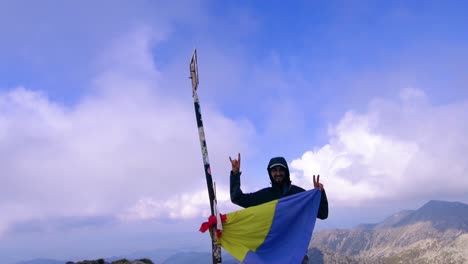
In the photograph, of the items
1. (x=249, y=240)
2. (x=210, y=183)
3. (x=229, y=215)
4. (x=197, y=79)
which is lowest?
(x=249, y=240)

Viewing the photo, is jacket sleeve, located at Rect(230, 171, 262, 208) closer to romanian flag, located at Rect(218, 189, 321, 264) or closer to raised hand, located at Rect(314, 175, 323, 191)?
romanian flag, located at Rect(218, 189, 321, 264)

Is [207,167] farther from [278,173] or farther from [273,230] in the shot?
[273,230]

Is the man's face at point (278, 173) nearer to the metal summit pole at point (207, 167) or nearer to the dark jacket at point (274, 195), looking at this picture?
the dark jacket at point (274, 195)

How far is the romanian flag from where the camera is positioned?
11.1 meters

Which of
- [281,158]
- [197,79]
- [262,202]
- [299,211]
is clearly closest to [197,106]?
[197,79]

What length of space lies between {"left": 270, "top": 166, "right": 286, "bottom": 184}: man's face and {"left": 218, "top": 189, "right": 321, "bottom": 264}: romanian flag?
1.93 ft

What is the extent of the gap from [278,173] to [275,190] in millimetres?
740

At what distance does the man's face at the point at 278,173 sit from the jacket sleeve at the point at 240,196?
0.71 metres

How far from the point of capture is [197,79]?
11.1 m

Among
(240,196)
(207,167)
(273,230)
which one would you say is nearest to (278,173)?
(240,196)

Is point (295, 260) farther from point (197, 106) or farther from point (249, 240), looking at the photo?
point (197, 106)

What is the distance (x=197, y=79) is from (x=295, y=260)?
18.6 ft

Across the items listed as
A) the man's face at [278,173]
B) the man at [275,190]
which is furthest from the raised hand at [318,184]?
the man's face at [278,173]

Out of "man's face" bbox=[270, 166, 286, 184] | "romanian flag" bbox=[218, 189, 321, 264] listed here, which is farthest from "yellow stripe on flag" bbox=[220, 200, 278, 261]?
"man's face" bbox=[270, 166, 286, 184]
